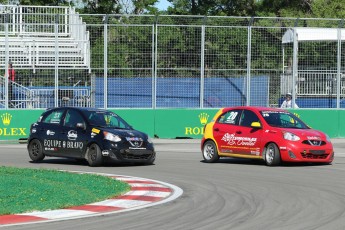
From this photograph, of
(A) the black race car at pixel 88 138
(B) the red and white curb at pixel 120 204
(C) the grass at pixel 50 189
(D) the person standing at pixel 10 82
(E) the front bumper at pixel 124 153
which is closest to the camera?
(B) the red and white curb at pixel 120 204

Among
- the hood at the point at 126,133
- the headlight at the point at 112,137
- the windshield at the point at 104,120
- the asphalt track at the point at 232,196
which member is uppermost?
the windshield at the point at 104,120

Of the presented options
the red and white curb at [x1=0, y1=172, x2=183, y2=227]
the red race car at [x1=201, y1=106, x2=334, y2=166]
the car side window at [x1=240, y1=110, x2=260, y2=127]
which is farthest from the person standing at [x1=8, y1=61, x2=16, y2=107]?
the red and white curb at [x1=0, y1=172, x2=183, y2=227]

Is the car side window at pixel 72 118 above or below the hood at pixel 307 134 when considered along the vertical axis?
above

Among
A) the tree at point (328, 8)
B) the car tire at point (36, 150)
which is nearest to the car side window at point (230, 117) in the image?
the car tire at point (36, 150)

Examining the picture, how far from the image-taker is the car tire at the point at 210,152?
21.2 m

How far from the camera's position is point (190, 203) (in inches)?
503

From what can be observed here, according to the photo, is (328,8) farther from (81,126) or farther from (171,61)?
(81,126)

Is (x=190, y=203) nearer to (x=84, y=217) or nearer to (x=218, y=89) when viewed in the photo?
(x=84, y=217)

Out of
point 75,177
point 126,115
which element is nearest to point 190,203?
point 75,177

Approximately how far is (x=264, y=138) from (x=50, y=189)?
24.6ft

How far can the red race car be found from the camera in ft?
65.0

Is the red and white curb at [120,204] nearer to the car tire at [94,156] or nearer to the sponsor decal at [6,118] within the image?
the car tire at [94,156]

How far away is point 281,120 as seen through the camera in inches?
820

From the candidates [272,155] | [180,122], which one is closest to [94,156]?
[272,155]
